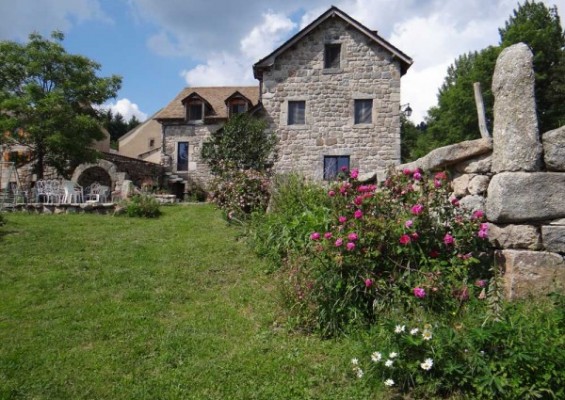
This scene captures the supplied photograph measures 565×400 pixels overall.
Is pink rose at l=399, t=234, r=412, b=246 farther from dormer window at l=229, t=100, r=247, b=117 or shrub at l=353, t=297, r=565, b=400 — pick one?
dormer window at l=229, t=100, r=247, b=117

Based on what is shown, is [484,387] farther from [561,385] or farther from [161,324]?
[161,324]

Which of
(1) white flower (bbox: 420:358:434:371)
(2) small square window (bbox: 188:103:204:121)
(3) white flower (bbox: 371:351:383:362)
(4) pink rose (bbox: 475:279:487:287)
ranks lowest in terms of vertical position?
(3) white flower (bbox: 371:351:383:362)

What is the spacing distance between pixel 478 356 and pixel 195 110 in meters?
21.2

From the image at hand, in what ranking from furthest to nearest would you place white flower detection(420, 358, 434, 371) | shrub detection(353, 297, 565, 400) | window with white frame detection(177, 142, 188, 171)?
window with white frame detection(177, 142, 188, 171) < white flower detection(420, 358, 434, 371) < shrub detection(353, 297, 565, 400)

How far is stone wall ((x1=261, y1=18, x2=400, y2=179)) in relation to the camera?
16.3m

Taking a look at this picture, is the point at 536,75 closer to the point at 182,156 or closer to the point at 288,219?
the point at 182,156

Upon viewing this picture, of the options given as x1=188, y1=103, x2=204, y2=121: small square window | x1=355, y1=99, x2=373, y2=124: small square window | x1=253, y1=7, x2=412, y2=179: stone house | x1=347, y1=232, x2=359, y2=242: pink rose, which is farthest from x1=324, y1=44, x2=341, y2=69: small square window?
x1=347, y1=232, x2=359, y2=242: pink rose

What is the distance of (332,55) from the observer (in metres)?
16.8

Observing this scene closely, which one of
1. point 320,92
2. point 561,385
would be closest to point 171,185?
point 320,92

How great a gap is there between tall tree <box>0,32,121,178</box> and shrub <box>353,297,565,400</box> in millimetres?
14370

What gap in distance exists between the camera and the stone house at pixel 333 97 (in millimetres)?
16344

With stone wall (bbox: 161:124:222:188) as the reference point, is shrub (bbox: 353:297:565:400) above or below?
below

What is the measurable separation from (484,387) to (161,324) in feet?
9.84

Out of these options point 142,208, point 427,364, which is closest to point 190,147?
point 142,208
